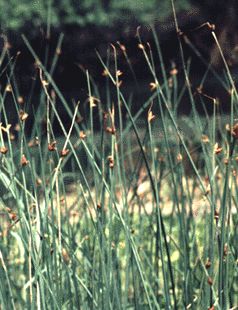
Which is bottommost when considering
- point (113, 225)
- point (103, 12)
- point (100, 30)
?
point (100, 30)

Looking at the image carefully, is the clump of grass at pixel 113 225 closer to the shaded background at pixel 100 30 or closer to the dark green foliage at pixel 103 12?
the shaded background at pixel 100 30

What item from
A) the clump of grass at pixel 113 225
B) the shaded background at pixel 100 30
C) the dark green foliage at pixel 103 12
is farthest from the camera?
the dark green foliage at pixel 103 12

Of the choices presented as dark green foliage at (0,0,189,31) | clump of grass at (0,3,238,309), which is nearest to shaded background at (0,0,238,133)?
dark green foliage at (0,0,189,31)

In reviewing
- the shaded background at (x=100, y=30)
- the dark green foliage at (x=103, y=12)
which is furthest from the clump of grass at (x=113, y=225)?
the dark green foliage at (x=103, y=12)

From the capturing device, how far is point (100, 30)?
22.5 ft

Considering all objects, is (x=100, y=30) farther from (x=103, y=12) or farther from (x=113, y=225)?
(x=113, y=225)

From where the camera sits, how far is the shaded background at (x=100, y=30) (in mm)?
6332

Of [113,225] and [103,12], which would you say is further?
[103,12]

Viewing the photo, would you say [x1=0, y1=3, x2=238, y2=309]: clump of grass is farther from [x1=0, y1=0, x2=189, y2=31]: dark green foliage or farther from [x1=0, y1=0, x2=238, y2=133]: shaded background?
[x1=0, y1=0, x2=189, y2=31]: dark green foliage

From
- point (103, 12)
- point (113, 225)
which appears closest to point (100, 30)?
point (103, 12)

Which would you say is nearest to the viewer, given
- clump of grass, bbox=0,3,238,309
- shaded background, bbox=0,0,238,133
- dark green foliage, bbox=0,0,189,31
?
clump of grass, bbox=0,3,238,309

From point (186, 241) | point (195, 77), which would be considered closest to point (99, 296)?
point (186, 241)

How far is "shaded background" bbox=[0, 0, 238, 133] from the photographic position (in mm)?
6332

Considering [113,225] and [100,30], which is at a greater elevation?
[113,225]
